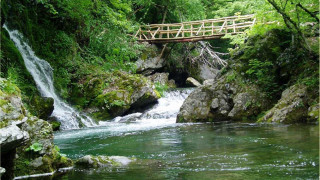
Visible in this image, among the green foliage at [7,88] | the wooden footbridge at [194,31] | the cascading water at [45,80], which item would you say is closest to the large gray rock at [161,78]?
the wooden footbridge at [194,31]

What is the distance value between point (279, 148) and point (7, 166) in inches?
148

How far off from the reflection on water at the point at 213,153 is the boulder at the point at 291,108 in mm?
701

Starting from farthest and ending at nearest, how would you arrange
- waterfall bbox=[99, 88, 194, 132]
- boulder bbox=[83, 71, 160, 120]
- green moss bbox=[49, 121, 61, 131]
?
boulder bbox=[83, 71, 160, 120]
waterfall bbox=[99, 88, 194, 132]
green moss bbox=[49, 121, 61, 131]

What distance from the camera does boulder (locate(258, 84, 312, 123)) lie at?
311 inches

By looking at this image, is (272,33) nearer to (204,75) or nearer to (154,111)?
(154,111)

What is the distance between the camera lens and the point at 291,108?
810cm

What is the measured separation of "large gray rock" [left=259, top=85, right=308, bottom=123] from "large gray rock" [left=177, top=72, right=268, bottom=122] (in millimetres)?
840

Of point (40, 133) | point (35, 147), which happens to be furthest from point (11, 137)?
point (40, 133)

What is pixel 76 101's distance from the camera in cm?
1324

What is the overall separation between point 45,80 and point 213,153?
8772 mm

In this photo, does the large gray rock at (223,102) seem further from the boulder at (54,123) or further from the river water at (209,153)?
the boulder at (54,123)

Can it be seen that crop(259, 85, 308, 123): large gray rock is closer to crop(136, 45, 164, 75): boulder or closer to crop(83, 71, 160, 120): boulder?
crop(83, 71, 160, 120): boulder

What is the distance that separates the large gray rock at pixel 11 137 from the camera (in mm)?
3631

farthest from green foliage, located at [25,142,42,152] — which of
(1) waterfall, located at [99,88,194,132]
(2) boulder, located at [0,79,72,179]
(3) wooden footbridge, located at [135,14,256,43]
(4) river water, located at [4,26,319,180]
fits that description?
(3) wooden footbridge, located at [135,14,256,43]
